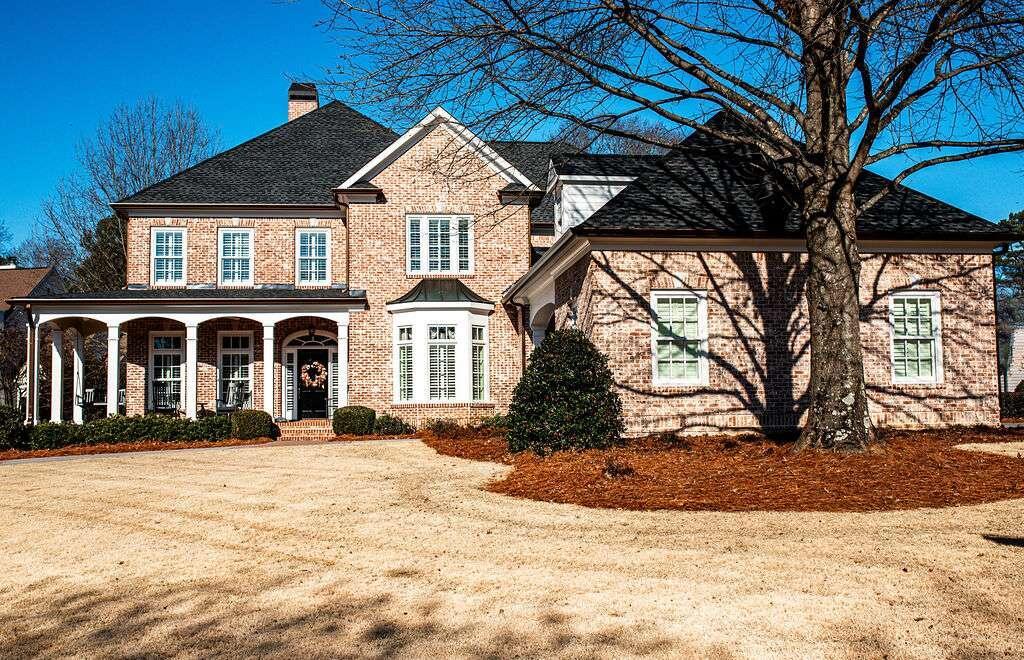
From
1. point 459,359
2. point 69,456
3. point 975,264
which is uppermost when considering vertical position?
point 975,264

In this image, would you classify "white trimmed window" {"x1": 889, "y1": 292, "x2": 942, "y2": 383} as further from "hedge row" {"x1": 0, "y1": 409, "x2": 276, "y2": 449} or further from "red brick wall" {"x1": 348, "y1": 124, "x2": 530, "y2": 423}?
"hedge row" {"x1": 0, "y1": 409, "x2": 276, "y2": 449}

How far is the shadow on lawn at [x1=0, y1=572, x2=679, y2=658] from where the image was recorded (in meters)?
4.57

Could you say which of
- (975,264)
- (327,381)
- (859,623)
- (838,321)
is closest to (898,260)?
(975,264)

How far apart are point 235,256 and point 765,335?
15.0 metres

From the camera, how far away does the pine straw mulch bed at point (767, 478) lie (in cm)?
814

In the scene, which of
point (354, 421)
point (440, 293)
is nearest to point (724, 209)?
point (440, 293)

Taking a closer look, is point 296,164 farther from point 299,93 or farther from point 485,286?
point 485,286

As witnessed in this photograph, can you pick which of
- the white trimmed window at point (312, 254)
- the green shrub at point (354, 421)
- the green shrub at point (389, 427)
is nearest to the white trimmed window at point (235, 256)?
the white trimmed window at point (312, 254)

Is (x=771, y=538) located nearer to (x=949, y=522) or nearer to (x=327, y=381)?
(x=949, y=522)

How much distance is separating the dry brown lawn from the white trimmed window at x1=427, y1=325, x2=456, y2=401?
452 inches

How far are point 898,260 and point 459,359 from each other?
1033cm

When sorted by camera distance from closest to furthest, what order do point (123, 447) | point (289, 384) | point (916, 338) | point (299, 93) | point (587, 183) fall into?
point (916, 338) → point (123, 447) → point (587, 183) → point (289, 384) → point (299, 93)

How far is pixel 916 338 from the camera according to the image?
15297 mm

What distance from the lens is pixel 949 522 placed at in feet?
23.0
